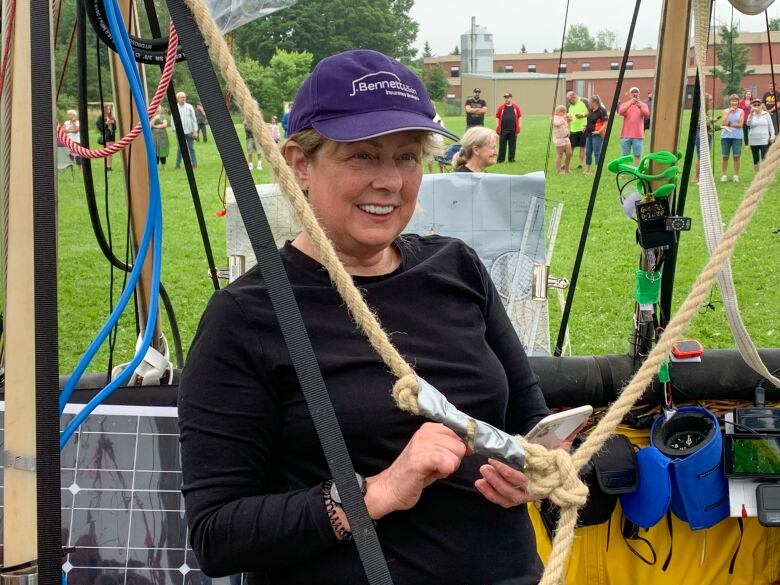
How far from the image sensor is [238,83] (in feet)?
2.91

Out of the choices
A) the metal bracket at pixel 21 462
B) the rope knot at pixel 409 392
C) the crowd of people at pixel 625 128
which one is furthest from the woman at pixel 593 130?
the metal bracket at pixel 21 462

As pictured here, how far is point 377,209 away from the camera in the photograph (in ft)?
4.05

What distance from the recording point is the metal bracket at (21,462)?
90 cm

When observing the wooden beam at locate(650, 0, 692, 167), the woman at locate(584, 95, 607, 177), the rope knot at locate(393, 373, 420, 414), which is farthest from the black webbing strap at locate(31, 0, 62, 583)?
the woman at locate(584, 95, 607, 177)

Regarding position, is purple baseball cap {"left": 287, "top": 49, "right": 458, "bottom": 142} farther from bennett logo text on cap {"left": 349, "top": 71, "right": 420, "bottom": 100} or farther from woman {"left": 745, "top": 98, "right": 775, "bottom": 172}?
woman {"left": 745, "top": 98, "right": 775, "bottom": 172}

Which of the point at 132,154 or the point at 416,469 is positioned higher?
the point at 132,154

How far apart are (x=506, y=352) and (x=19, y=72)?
0.87 meters

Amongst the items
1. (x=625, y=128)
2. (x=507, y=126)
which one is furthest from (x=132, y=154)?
(x=507, y=126)

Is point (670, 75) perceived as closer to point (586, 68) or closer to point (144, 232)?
point (144, 232)

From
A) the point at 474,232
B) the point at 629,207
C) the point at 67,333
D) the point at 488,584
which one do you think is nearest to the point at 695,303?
the point at 488,584

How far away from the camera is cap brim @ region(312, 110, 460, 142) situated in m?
1.15

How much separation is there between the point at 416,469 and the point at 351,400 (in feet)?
0.65

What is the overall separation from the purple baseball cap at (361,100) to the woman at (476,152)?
360cm

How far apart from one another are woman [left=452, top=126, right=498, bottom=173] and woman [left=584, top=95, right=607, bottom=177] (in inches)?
353
